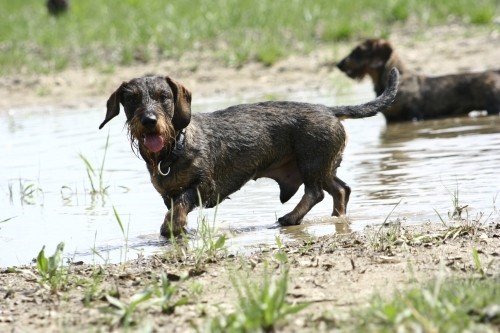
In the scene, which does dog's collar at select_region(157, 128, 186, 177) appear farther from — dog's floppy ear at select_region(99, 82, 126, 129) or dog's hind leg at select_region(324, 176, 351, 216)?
dog's hind leg at select_region(324, 176, 351, 216)

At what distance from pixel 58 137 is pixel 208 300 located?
773 centimetres

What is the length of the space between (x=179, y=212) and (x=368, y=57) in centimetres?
666

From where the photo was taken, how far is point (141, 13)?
21.5 metres

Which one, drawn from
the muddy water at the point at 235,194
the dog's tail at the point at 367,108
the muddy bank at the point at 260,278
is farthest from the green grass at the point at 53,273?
the dog's tail at the point at 367,108

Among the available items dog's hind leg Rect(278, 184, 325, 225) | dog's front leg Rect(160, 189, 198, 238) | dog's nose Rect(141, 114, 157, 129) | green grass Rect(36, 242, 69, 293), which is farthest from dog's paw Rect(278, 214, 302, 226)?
green grass Rect(36, 242, 69, 293)

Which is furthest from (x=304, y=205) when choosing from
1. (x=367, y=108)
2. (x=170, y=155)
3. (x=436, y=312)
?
(x=436, y=312)

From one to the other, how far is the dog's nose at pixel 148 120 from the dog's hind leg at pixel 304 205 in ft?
4.24

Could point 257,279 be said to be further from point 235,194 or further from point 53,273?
point 235,194

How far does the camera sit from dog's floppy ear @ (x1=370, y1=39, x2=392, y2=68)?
13359 mm

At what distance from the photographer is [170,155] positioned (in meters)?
7.41

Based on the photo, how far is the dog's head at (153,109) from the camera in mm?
7066

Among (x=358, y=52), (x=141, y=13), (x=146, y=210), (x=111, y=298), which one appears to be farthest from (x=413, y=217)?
(x=141, y=13)

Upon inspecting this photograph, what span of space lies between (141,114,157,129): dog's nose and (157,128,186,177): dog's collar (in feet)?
1.20

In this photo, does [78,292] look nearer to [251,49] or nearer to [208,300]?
[208,300]
